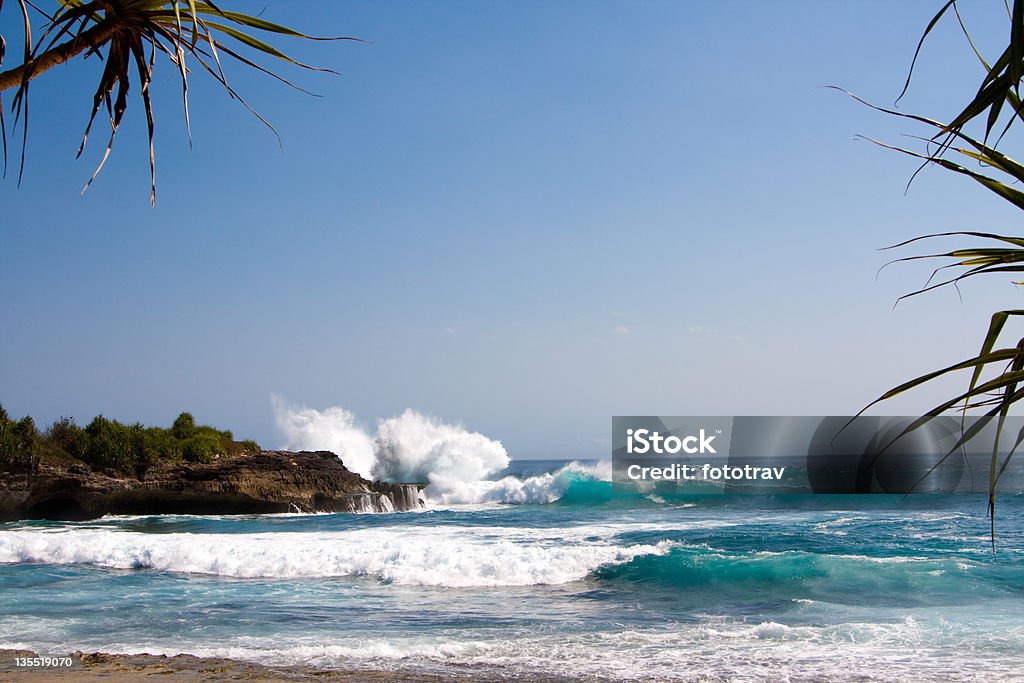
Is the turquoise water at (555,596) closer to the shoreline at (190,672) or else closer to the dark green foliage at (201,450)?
the shoreline at (190,672)

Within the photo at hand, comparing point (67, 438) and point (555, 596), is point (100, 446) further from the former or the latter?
point (555, 596)

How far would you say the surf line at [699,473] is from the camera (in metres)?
38.1

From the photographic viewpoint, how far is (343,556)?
53.6 ft

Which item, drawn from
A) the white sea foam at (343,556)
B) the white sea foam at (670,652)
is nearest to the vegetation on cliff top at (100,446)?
the white sea foam at (343,556)

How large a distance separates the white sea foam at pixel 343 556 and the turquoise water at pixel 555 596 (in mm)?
58

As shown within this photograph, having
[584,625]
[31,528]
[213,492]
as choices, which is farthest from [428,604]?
[213,492]

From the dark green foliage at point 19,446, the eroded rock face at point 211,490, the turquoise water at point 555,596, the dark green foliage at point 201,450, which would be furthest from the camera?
the dark green foliage at point 201,450

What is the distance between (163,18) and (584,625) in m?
9.64

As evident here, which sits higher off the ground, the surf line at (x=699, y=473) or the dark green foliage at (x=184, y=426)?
the dark green foliage at (x=184, y=426)

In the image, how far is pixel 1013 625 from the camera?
10539 mm

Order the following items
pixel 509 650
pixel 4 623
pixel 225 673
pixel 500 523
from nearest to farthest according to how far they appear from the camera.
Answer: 1. pixel 225 673
2. pixel 509 650
3. pixel 4 623
4. pixel 500 523

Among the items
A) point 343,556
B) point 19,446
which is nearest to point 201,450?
point 19,446

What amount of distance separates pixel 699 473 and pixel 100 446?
89.9 ft

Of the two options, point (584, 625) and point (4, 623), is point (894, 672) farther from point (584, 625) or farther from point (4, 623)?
point (4, 623)
